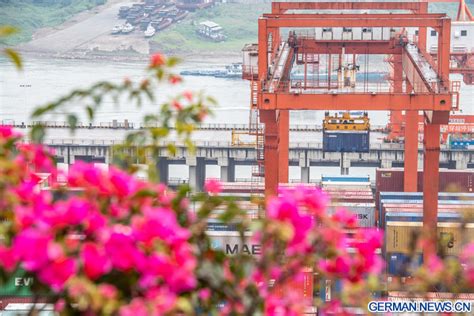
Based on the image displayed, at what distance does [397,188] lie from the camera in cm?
2927

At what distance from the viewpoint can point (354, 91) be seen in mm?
24297

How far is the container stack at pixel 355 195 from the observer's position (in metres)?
24.5

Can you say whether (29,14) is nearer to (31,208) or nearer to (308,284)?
(308,284)

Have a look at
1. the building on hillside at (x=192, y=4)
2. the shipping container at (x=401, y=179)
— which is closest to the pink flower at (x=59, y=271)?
the shipping container at (x=401, y=179)

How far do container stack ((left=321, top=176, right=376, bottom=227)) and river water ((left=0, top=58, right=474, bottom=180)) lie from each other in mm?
16205

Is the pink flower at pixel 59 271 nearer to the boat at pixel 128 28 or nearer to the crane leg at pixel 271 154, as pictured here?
the crane leg at pixel 271 154

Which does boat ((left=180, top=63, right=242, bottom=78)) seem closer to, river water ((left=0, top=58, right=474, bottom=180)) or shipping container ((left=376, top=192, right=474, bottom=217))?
river water ((left=0, top=58, right=474, bottom=180))

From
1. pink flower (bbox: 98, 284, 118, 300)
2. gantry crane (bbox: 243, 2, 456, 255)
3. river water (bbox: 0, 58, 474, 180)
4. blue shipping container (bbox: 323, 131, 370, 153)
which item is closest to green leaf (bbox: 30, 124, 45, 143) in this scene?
pink flower (bbox: 98, 284, 118, 300)

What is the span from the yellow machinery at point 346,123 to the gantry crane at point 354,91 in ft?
32.0

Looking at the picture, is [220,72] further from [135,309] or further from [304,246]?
[135,309]

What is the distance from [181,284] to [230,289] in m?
0.39

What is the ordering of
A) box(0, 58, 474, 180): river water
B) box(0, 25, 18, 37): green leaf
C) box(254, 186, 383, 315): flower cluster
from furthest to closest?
1. box(0, 58, 474, 180): river water
2. box(0, 25, 18, 37): green leaf
3. box(254, 186, 383, 315): flower cluster

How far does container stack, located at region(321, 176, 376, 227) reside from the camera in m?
24.5

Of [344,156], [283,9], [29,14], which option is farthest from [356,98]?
[29,14]
